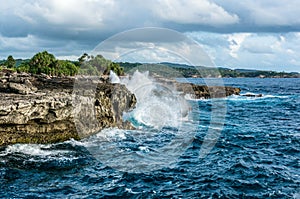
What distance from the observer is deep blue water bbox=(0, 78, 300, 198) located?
21.0m

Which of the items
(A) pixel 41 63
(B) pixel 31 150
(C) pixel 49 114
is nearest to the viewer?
(B) pixel 31 150

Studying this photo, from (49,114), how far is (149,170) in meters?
11.6

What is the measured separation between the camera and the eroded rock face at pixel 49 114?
28.8m

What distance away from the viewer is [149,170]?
25.3m

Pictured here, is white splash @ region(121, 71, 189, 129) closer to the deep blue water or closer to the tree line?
the deep blue water

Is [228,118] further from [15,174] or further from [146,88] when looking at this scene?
[15,174]

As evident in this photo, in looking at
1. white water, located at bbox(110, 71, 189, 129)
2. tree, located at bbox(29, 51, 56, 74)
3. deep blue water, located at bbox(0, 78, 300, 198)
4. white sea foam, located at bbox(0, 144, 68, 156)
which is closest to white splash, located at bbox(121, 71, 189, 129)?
white water, located at bbox(110, 71, 189, 129)

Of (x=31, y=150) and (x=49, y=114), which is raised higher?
(x=49, y=114)

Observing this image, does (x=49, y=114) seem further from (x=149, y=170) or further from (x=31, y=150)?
(x=149, y=170)

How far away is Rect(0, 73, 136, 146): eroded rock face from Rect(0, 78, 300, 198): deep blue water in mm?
1297

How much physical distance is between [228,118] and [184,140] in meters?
20.8

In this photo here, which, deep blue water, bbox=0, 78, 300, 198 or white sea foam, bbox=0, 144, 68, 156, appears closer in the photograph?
deep blue water, bbox=0, 78, 300, 198

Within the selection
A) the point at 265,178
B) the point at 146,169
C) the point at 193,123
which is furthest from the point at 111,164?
the point at 193,123

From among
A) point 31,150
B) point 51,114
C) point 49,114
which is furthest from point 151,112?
point 31,150
